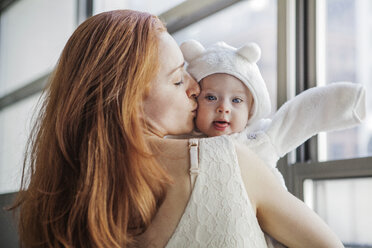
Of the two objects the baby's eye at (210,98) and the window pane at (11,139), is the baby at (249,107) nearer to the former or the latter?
the baby's eye at (210,98)

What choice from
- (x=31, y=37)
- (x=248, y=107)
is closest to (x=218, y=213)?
(x=248, y=107)

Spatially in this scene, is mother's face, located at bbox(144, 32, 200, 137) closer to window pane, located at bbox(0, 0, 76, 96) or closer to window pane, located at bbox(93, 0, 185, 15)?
window pane, located at bbox(93, 0, 185, 15)

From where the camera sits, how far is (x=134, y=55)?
1.12 metres

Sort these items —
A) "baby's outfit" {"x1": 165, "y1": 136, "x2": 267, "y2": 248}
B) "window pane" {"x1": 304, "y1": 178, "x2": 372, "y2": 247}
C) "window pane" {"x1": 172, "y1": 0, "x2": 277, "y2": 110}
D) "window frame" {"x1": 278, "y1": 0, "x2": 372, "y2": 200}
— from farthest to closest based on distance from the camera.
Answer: "window pane" {"x1": 172, "y1": 0, "x2": 277, "y2": 110} < "window frame" {"x1": 278, "y1": 0, "x2": 372, "y2": 200} < "window pane" {"x1": 304, "y1": 178, "x2": 372, "y2": 247} < "baby's outfit" {"x1": 165, "y1": 136, "x2": 267, "y2": 248}

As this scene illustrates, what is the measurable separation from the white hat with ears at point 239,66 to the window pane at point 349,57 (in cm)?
44

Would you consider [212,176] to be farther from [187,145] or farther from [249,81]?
[249,81]

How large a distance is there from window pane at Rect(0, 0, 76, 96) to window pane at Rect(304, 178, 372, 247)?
245cm

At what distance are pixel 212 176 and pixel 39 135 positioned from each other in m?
0.53

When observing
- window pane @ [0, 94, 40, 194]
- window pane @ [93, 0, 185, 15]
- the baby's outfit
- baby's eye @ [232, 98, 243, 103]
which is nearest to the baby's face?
baby's eye @ [232, 98, 243, 103]

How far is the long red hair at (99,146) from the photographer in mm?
1058

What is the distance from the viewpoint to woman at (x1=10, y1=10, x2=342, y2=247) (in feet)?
3.42

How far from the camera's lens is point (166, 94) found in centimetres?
120

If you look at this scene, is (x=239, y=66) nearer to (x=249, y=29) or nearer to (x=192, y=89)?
(x=192, y=89)

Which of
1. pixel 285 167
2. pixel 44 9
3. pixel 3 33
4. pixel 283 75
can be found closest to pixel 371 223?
pixel 285 167
